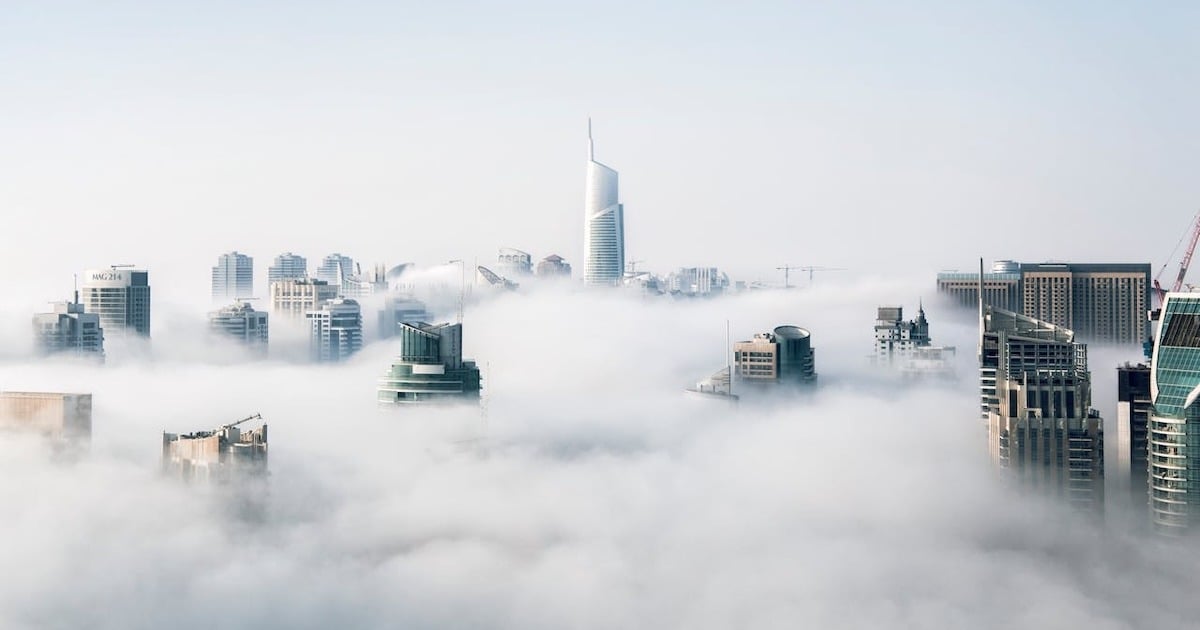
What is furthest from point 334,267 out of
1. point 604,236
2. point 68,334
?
point 68,334

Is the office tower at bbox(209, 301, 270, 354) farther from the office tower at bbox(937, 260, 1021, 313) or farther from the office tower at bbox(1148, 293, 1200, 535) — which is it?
the office tower at bbox(1148, 293, 1200, 535)

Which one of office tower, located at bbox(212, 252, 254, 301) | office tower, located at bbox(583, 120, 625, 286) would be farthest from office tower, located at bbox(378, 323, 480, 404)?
office tower, located at bbox(583, 120, 625, 286)

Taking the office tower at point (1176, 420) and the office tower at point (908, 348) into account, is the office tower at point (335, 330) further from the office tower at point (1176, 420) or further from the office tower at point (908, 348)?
the office tower at point (1176, 420)

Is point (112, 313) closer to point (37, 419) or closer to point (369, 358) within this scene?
point (369, 358)

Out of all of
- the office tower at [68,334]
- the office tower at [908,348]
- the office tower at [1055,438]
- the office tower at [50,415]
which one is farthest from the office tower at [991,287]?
the office tower at [50,415]

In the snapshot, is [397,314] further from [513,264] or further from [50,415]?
[50,415]

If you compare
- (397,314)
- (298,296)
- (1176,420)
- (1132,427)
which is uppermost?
(298,296)
